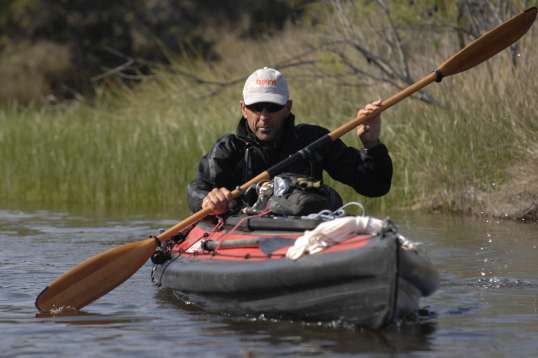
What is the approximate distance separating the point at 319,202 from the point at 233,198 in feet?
1.70

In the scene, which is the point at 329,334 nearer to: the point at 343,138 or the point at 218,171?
the point at 218,171

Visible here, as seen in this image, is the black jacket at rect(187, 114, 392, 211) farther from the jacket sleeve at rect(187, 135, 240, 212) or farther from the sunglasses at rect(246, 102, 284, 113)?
the sunglasses at rect(246, 102, 284, 113)

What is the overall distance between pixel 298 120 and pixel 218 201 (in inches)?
289

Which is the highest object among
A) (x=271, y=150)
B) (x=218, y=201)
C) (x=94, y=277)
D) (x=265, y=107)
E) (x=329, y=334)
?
(x=265, y=107)

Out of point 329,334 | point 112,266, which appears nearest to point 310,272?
point 329,334

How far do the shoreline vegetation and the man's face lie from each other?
13.5 feet

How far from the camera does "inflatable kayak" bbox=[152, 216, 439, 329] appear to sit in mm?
6605

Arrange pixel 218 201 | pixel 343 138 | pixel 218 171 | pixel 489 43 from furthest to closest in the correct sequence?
1. pixel 343 138
2. pixel 489 43
3. pixel 218 171
4. pixel 218 201

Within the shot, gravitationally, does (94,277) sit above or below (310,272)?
below

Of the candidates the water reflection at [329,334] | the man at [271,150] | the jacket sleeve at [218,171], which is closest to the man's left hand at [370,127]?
the man at [271,150]

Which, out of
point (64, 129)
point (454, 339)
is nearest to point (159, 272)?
point (454, 339)

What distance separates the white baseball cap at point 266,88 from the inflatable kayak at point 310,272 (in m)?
0.85

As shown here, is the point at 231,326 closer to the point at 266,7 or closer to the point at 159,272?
the point at 159,272

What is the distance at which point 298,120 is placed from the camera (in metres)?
15.1
